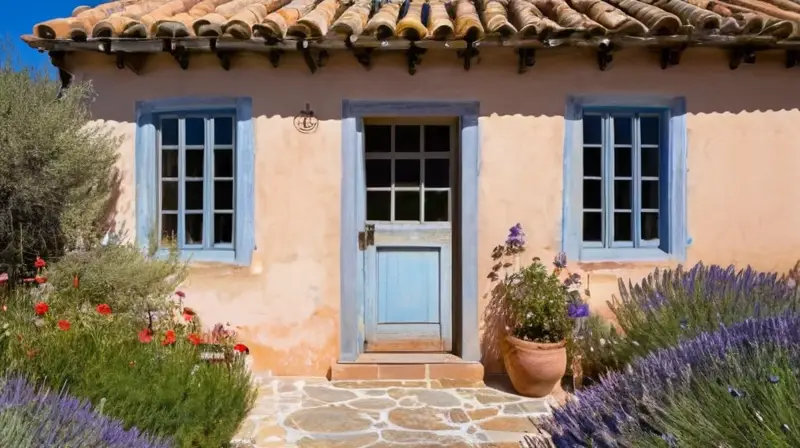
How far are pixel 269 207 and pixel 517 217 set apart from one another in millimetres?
2547

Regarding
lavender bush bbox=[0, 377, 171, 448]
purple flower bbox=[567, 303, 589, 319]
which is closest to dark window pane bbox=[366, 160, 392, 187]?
purple flower bbox=[567, 303, 589, 319]

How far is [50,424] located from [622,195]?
5280mm

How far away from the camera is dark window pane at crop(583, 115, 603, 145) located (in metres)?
5.53

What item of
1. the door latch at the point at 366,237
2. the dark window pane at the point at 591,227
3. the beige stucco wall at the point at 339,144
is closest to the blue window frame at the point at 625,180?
the dark window pane at the point at 591,227

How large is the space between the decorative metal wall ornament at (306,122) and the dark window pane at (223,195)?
3.17 feet

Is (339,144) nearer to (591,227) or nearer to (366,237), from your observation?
(366,237)

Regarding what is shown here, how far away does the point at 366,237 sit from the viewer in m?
5.58

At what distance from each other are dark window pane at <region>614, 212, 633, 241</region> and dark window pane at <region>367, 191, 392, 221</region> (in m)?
2.45

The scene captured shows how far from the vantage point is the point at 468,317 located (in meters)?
5.35

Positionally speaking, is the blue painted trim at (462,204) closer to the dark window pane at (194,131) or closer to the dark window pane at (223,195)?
the dark window pane at (223,195)

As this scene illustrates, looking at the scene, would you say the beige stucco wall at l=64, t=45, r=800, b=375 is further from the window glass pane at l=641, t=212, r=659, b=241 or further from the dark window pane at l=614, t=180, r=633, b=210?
the dark window pane at l=614, t=180, r=633, b=210

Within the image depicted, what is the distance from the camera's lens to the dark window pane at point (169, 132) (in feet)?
18.3

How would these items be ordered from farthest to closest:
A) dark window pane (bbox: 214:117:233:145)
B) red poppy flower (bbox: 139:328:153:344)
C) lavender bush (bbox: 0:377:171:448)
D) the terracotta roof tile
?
dark window pane (bbox: 214:117:233:145)
the terracotta roof tile
red poppy flower (bbox: 139:328:153:344)
lavender bush (bbox: 0:377:171:448)


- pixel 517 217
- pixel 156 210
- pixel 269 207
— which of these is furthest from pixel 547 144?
pixel 156 210
